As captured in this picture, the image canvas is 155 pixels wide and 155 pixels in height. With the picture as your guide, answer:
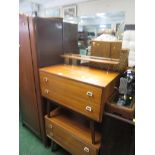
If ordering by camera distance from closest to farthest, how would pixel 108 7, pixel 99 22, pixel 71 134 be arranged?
pixel 71 134
pixel 108 7
pixel 99 22

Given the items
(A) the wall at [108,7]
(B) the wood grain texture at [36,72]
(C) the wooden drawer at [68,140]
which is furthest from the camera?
(A) the wall at [108,7]

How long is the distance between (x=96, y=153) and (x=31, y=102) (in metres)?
1.00

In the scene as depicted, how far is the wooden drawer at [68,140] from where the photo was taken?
136 centimetres

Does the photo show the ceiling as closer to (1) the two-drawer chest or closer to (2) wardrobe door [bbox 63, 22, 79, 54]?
(2) wardrobe door [bbox 63, 22, 79, 54]

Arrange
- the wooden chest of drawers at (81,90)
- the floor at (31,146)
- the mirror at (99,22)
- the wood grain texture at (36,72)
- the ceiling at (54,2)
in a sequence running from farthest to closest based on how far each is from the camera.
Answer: the ceiling at (54,2)
the mirror at (99,22)
the floor at (31,146)
the wood grain texture at (36,72)
the wooden chest of drawers at (81,90)

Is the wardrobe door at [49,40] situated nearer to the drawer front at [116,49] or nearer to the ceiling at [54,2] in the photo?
the drawer front at [116,49]

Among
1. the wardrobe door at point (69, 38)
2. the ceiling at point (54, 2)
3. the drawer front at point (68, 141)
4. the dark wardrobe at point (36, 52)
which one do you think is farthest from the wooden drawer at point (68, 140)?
the ceiling at point (54, 2)

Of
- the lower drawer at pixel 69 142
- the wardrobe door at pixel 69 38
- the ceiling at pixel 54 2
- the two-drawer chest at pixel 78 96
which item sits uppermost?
the ceiling at pixel 54 2

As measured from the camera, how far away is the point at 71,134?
148 centimetres

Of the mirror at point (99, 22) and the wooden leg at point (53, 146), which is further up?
the mirror at point (99, 22)

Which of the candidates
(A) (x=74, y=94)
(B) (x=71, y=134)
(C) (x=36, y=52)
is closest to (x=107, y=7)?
(C) (x=36, y=52)

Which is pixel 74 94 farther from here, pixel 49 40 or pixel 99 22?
pixel 99 22

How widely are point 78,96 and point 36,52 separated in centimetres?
67

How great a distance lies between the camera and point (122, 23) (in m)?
3.98
